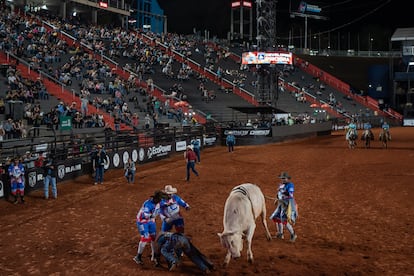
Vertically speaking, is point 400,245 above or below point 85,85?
below

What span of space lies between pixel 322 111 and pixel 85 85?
31.4 metres

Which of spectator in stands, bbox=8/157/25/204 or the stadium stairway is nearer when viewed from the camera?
spectator in stands, bbox=8/157/25/204

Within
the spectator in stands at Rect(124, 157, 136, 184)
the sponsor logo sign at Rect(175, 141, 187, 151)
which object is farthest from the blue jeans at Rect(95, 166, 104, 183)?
the sponsor logo sign at Rect(175, 141, 187, 151)

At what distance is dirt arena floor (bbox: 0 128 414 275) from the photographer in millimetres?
8516

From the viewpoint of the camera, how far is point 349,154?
26.7m

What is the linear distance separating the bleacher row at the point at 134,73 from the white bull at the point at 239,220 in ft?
60.9

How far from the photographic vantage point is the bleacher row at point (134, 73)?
30781mm

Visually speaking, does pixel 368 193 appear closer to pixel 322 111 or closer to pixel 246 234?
pixel 246 234

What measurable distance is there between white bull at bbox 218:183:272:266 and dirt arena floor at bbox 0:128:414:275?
475 millimetres

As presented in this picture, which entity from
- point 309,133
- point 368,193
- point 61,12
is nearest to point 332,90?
point 309,133

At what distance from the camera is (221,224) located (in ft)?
37.8

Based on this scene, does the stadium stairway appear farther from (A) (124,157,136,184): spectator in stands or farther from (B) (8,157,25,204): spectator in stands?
(B) (8,157,25,204): spectator in stands

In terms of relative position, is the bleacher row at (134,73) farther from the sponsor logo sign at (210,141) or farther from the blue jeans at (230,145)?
the blue jeans at (230,145)

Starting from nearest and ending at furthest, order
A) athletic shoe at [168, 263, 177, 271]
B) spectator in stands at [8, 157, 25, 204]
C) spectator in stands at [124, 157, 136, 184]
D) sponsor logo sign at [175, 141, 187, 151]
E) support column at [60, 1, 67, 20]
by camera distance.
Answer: athletic shoe at [168, 263, 177, 271] → spectator in stands at [8, 157, 25, 204] → spectator in stands at [124, 157, 136, 184] → sponsor logo sign at [175, 141, 187, 151] → support column at [60, 1, 67, 20]
